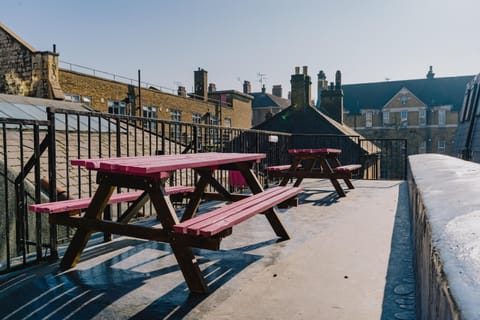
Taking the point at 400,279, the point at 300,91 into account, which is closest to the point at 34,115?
the point at 400,279

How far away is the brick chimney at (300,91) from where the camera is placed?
26.8 metres

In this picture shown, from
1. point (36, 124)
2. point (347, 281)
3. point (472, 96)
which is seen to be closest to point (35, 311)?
point (36, 124)

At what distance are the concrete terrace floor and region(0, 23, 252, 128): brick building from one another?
70.3 ft

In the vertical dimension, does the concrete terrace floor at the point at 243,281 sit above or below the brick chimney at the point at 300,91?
below

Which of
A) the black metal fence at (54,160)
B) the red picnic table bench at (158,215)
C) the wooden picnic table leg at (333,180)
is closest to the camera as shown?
the red picnic table bench at (158,215)

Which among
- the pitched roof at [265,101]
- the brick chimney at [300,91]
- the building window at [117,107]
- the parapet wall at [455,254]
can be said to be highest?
the pitched roof at [265,101]

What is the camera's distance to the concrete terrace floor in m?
2.60

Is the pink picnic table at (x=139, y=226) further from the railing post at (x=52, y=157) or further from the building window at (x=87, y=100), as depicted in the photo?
the building window at (x=87, y=100)

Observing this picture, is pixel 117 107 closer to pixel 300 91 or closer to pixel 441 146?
pixel 300 91

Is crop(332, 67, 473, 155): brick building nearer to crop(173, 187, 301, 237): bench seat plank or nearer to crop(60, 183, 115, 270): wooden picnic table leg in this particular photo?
crop(173, 187, 301, 237): bench seat plank

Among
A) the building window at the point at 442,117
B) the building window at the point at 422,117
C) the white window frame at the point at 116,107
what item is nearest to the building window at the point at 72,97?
the white window frame at the point at 116,107

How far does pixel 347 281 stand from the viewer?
10.2ft

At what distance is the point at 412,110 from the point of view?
51156 mm

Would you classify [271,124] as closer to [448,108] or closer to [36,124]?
[36,124]
